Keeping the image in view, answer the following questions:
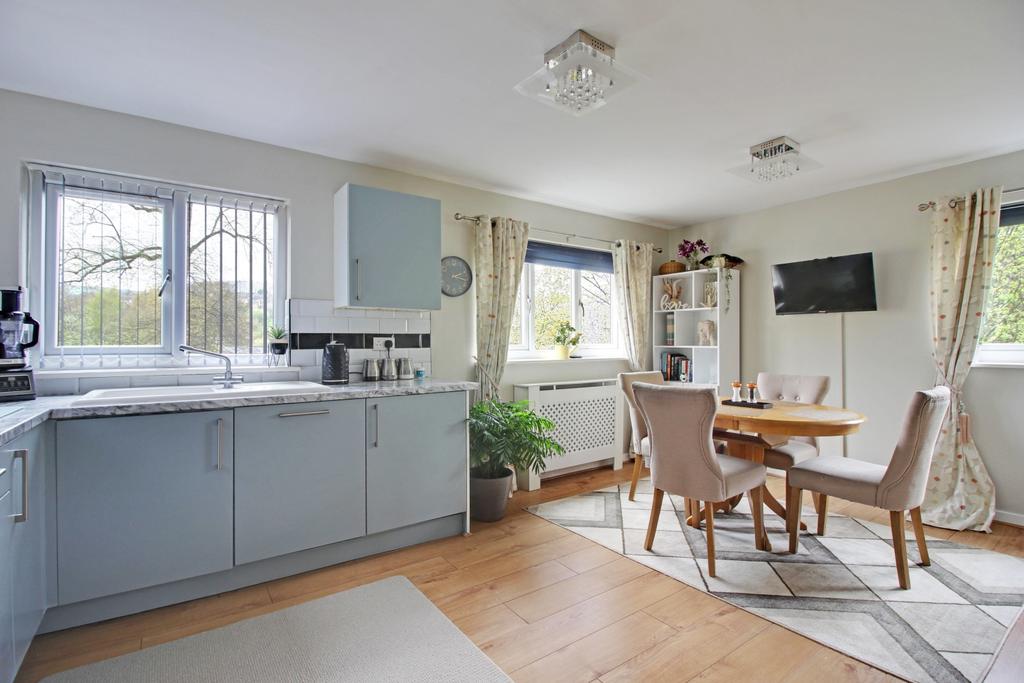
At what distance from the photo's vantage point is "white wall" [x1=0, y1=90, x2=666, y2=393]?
239cm

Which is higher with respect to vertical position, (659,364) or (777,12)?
(777,12)

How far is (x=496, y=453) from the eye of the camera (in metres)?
3.24

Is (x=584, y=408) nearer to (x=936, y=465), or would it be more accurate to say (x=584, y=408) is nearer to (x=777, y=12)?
(x=936, y=465)

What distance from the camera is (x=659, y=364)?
5.15 m

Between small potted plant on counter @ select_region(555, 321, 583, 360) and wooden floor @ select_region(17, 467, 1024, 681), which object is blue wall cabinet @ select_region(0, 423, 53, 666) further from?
small potted plant on counter @ select_region(555, 321, 583, 360)

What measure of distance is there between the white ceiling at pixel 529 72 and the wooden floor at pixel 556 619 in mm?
2359

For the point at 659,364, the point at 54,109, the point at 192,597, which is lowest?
the point at 192,597

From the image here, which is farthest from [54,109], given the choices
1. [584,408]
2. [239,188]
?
[584,408]

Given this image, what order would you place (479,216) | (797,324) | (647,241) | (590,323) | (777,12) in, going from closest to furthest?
1. (777,12)
2. (479,216)
3. (797,324)
4. (590,323)
5. (647,241)

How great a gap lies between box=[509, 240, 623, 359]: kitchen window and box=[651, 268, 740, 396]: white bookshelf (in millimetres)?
461

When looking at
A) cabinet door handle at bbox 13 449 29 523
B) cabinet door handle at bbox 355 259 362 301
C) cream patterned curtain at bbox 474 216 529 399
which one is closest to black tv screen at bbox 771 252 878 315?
cream patterned curtain at bbox 474 216 529 399

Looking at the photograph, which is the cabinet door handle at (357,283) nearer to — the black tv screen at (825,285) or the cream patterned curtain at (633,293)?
the cream patterned curtain at (633,293)

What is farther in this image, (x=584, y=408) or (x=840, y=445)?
(x=584, y=408)

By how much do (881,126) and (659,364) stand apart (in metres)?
2.76
